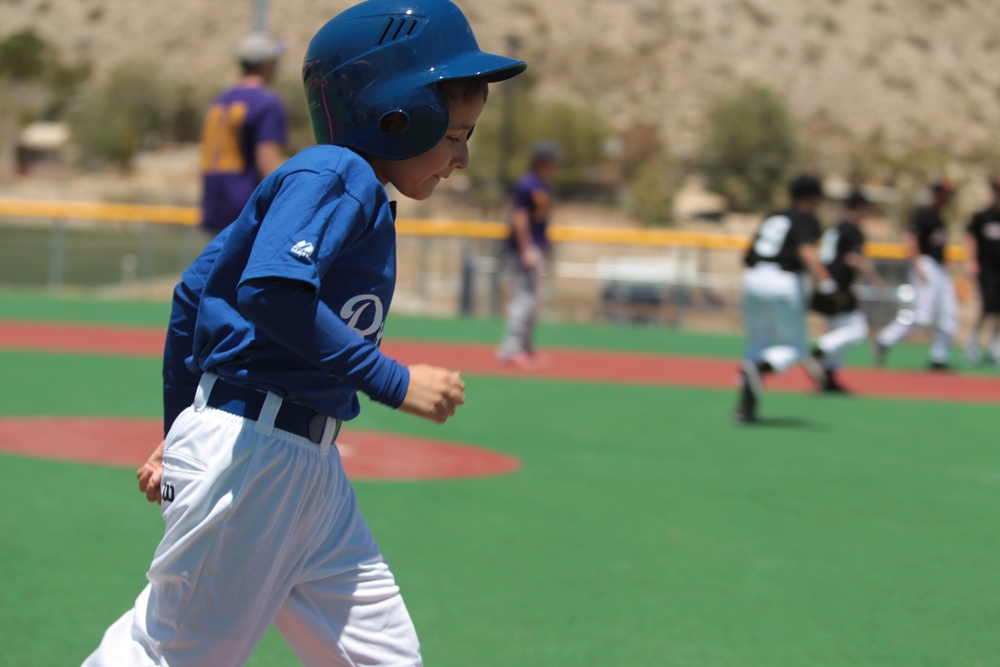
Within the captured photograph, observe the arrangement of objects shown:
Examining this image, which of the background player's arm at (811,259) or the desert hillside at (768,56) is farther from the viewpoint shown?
the desert hillside at (768,56)

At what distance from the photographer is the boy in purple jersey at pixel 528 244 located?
1334 cm

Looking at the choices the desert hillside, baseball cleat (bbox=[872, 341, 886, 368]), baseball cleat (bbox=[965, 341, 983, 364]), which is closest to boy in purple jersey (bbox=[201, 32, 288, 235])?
baseball cleat (bbox=[872, 341, 886, 368])

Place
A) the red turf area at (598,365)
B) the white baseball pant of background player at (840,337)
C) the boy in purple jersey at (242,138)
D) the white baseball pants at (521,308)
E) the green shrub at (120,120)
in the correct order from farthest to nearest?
the green shrub at (120,120), the white baseball pants at (521,308), the red turf area at (598,365), the white baseball pant of background player at (840,337), the boy in purple jersey at (242,138)

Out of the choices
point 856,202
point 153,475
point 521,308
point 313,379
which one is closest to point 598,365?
point 521,308

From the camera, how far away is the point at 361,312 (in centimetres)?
296

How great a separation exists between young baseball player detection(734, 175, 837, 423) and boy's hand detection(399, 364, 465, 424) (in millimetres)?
7542

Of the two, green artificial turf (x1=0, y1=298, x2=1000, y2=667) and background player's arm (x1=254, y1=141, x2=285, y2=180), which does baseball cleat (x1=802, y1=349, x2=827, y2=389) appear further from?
background player's arm (x1=254, y1=141, x2=285, y2=180)

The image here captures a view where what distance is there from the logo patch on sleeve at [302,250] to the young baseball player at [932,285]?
43.7 ft

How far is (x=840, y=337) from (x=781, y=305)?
2.35 metres

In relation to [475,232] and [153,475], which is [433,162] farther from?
[475,232]

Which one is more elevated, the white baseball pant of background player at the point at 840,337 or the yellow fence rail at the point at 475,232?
the white baseball pant of background player at the point at 840,337

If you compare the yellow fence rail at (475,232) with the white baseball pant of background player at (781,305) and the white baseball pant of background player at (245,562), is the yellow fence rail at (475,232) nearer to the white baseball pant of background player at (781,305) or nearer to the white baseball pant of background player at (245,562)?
the white baseball pant of background player at (781,305)

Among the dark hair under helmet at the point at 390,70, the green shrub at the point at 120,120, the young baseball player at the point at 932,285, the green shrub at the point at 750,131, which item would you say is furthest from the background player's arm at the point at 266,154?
the green shrub at the point at 120,120

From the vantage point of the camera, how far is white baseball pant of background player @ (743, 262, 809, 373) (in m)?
10.3
